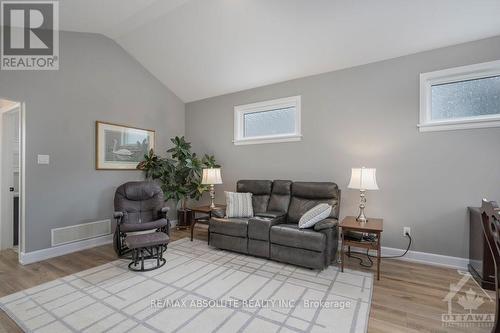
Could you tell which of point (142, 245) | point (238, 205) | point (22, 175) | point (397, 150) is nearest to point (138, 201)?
point (142, 245)

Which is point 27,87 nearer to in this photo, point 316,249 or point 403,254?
point 316,249

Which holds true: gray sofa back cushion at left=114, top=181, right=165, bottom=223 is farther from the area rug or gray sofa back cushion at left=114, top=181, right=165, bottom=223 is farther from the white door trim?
the white door trim

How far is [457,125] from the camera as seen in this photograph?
111 inches

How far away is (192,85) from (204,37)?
1.28m

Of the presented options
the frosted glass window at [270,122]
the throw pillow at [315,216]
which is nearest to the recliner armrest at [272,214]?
the throw pillow at [315,216]

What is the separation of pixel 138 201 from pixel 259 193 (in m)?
1.95

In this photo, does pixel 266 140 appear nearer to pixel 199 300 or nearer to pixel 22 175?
pixel 199 300

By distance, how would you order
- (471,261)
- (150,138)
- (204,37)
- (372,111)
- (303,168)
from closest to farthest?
1. (471,261)
2. (372,111)
3. (204,37)
4. (303,168)
5. (150,138)

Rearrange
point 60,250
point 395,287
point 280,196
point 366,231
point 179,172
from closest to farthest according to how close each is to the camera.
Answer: point 395,287
point 366,231
point 60,250
point 280,196
point 179,172

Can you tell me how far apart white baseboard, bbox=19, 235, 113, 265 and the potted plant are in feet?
4.04

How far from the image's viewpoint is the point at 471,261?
2682 millimetres

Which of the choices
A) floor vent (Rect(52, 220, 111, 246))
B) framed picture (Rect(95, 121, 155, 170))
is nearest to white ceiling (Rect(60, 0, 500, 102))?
framed picture (Rect(95, 121, 155, 170))

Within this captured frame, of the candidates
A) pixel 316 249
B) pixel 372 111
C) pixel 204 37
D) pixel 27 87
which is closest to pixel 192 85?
pixel 204 37

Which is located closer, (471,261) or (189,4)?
(471,261)
